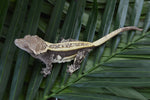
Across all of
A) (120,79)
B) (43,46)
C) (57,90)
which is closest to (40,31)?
(43,46)

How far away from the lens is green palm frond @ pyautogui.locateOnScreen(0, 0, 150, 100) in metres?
1.25

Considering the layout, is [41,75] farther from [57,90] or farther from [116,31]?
[116,31]

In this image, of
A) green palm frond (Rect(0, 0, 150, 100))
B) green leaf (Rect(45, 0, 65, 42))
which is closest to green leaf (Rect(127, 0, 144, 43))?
green palm frond (Rect(0, 0, 150, 100))

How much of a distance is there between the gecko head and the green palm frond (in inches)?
1.9

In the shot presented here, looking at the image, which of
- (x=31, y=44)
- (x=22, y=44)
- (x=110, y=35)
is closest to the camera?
(x=22, y=44)

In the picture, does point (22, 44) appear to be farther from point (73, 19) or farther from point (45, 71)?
point (73, 19)

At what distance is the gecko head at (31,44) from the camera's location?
4.15 ft

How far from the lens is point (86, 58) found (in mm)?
1551

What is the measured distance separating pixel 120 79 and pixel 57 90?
23.3 inches

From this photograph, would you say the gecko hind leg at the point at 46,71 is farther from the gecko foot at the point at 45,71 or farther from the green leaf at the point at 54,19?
the green leaf at the point at 54,19

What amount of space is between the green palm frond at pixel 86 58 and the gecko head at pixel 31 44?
0.05 metres

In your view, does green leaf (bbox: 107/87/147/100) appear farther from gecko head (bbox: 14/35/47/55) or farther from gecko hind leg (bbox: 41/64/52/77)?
gecko head (bbox: 14/35/47/55)

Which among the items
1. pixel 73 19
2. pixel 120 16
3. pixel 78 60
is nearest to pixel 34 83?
pixel 78 60

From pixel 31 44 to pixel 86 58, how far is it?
58 centimetres
